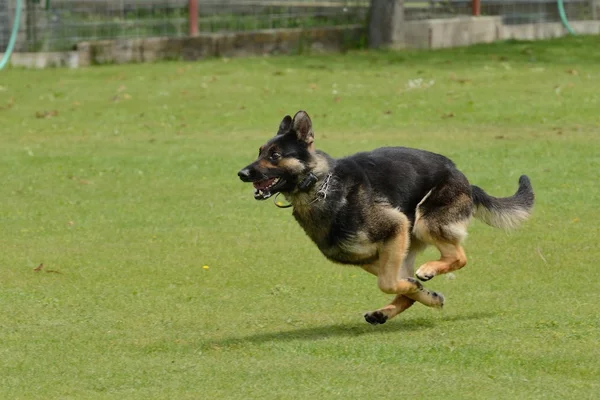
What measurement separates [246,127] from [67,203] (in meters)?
5.68

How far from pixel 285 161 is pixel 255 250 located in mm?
3287

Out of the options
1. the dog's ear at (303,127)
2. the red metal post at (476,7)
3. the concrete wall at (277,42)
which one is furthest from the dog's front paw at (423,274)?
the red metal post at (476,7)

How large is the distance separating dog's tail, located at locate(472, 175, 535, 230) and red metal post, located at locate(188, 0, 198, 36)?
17.3m

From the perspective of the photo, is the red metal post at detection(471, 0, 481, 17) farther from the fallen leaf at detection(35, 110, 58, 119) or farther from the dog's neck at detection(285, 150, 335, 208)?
the dog's neck at detection(285, 150, 335, 208)

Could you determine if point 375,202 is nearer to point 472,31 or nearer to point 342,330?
point 342,330

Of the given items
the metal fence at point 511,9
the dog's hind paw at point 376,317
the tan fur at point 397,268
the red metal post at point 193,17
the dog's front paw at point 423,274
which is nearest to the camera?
the tan fur at point 397,268

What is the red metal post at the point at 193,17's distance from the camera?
25750mm

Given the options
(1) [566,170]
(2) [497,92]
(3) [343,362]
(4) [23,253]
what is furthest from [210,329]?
(2) [497,92]

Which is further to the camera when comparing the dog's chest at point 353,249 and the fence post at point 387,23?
the fence post at point 387,23

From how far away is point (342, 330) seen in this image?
327 inches

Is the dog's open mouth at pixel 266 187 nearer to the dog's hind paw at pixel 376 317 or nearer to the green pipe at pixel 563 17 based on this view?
the dog's hind paw at pixel 376 317

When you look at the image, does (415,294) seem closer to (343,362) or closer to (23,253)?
(343,362)

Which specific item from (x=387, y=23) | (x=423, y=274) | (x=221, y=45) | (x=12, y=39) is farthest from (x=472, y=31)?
(x=423, y=274)

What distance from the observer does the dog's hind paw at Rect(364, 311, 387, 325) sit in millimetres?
8352
